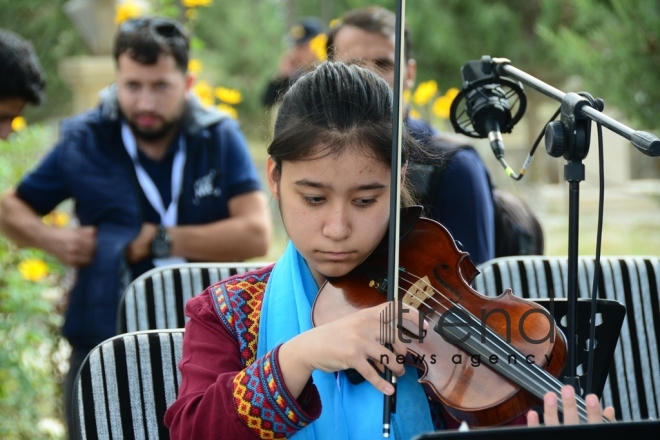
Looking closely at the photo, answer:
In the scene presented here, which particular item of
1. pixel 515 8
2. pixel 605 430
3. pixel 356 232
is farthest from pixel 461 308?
pixel 515 8

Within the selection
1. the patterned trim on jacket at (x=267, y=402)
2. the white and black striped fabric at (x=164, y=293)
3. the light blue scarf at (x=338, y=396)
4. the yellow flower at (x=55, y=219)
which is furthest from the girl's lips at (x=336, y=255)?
the yellow flower at (x=55, y=219)

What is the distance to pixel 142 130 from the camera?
3.22m

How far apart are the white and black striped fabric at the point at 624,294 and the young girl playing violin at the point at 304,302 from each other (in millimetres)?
973

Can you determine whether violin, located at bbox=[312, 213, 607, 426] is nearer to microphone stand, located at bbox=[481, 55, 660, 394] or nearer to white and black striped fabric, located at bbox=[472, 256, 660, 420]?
microphone stand, located at bbox=[481, 55, 660, 394]

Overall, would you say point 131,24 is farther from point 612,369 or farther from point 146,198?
point 612,369

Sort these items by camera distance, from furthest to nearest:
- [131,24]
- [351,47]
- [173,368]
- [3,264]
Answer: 1. [3,264]
2. [131,24]
3. [351,47]
4. [173,368]

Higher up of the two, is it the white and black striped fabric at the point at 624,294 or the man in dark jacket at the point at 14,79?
the man in dark jacket at the point at 14,79

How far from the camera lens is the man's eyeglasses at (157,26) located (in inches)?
131

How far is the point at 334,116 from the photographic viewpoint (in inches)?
66.9

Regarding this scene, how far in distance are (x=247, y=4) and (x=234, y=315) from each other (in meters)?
13.2

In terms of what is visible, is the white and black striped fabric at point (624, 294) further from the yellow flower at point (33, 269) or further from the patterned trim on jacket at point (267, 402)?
the yellow flower at point (33, 269)

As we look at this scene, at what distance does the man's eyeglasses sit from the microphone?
169cm

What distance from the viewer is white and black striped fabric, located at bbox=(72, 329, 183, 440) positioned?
1.94 meters

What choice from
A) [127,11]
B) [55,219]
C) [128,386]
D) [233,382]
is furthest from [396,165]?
[55,219]
